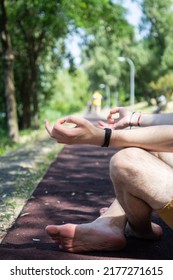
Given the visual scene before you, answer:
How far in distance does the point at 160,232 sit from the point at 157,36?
47.1 m

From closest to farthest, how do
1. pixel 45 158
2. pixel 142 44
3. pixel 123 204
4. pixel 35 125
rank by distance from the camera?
pixel 123 204 → pixel 45 158 → pixel 35 125 → pixel 142 44

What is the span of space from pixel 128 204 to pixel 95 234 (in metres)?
0.37

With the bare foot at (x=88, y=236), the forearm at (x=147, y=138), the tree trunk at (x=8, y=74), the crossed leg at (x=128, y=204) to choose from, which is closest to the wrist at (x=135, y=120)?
the crossed leg at (x=128, y=204)

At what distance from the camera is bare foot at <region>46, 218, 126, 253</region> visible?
10.7ft

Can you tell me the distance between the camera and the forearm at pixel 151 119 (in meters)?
3.13

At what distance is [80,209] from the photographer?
5.04m

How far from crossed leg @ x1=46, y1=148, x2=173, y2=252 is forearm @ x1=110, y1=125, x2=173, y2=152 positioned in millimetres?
49

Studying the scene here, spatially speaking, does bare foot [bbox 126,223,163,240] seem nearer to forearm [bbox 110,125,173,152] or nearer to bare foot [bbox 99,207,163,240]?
bare foot [bbox 99,207,163,240]

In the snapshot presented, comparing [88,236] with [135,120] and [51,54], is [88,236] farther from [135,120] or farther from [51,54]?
[51,54]

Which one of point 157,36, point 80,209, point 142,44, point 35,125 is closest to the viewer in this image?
point 80,209

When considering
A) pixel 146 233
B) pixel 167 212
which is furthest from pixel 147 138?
pixel 146 233

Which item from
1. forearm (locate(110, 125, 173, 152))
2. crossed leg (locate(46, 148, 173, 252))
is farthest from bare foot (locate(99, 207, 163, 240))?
forearm (locate(110, 125, 173, 152))
